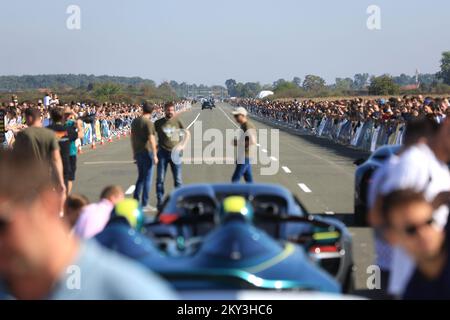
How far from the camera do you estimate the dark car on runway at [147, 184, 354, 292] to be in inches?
270

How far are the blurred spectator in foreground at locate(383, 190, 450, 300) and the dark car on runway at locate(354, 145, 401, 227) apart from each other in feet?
25.1

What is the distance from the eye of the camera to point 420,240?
12.6ft

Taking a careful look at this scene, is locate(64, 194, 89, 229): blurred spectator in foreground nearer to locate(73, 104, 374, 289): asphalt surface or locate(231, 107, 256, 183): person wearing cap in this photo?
locate(73, 104, 374, 289): asphalt surface

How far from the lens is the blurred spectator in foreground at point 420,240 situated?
12.5 ft

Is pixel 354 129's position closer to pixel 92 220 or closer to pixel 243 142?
pixel 243 142

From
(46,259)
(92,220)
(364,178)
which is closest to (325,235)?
(92,220)

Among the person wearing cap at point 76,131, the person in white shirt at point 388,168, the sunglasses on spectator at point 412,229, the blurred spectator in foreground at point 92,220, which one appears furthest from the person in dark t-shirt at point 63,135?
the sunglasses on spectator at point 412,229

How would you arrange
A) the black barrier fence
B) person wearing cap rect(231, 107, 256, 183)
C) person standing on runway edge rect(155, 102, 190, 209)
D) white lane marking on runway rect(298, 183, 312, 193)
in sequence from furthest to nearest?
the black barrier fence < white lane marking on runway rect(298, 183, 312, 193) < person standing on runway edge rect(155, 102, 190, 209) < person wearing cap rect(231, 107, 256, 183)

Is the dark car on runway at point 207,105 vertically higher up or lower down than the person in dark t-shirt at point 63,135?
lower down

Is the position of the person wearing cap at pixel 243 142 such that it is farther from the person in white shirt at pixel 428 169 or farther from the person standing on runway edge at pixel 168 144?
the person in white shirt at pixel 428 169

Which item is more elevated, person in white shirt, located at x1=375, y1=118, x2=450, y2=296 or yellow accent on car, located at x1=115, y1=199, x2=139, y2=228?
person in white shirt, located at x1=375, y1=118, x2=450, y2=296

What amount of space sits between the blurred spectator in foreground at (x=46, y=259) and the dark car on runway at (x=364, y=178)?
9.38 m

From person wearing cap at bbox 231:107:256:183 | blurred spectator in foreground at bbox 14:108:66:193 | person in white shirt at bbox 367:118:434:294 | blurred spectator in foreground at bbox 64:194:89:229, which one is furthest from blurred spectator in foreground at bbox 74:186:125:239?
person wearing cap at bbox 231:107:256:183
